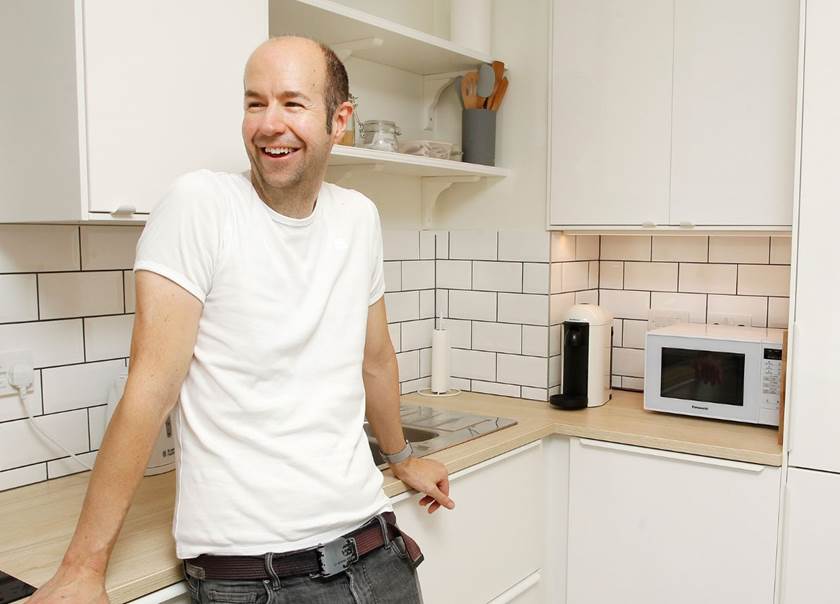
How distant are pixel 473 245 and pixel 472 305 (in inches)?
7.9

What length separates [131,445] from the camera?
1255 millimetres

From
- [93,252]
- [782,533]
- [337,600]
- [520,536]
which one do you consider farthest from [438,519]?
[93,252]

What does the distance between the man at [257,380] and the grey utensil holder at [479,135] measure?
3.83ft

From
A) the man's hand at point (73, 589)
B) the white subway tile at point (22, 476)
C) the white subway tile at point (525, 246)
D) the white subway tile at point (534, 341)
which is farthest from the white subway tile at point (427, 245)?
the man's hand at point (73, 589)

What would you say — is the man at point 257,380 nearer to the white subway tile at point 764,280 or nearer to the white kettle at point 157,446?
the white kettle at point 157,446

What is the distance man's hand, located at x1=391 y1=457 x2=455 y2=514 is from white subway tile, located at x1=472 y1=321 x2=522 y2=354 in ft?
2.77

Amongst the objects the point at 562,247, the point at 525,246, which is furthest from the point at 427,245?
the point at 562,247

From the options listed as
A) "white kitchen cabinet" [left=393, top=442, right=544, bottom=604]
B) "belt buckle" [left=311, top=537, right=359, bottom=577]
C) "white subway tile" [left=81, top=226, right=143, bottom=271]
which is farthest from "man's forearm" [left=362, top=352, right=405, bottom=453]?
"white subway tile" [left=81, top=226, right=143, bottom=271]

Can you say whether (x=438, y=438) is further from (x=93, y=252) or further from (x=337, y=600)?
(x=93, y=252)

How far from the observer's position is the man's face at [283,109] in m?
1.37

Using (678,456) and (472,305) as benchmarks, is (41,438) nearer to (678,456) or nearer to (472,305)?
(472,305)

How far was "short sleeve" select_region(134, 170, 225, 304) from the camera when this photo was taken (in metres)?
1.28

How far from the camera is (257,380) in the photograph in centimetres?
138

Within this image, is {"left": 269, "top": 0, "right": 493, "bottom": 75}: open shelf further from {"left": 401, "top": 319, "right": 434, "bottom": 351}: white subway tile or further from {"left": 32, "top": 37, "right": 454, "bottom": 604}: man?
{"left": 401, "top": 319, "right": 434, "bottom": 351}: white subway tile
